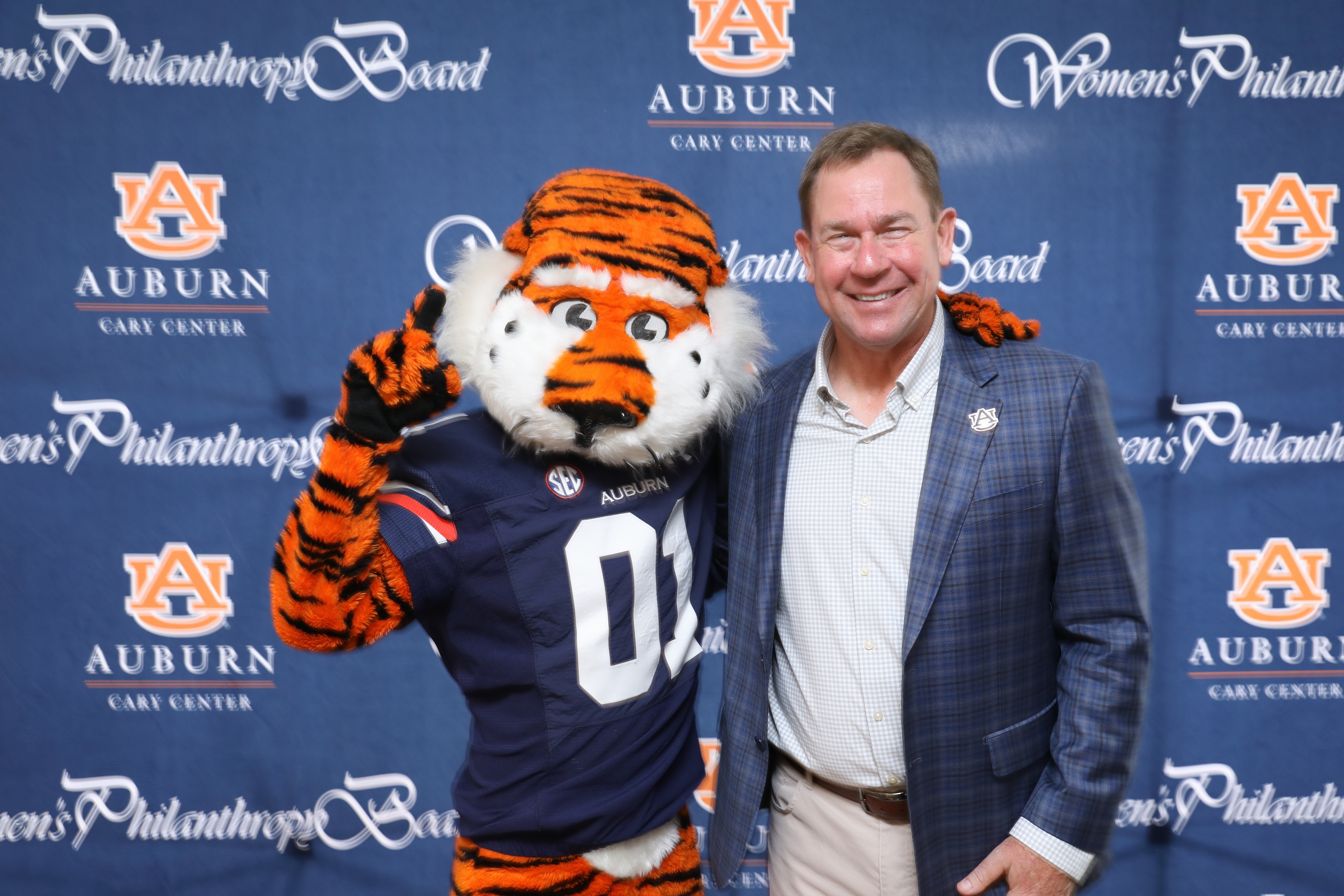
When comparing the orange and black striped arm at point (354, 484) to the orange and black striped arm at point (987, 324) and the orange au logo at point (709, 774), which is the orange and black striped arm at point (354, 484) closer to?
the orange and black striped arm at point (987, 324)

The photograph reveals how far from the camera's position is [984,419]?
3.76 ft

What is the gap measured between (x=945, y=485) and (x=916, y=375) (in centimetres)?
19

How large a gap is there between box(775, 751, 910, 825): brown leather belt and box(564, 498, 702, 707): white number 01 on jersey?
1.06ft

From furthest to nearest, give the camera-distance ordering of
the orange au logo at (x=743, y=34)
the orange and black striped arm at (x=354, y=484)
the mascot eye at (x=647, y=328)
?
the orange au logo at (x=743, y=34), the mascot eye at (x=647, y=328), the orange and black striped arm at (x=354, y=484)

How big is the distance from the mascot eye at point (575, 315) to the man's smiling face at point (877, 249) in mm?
344

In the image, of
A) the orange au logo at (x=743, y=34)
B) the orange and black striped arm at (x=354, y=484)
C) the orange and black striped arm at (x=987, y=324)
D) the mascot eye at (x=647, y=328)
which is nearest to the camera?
the orange and black striped arm at (x=354, y=484)

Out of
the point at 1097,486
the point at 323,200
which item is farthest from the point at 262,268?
the point at 1097,486

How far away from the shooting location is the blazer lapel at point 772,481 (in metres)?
1.24

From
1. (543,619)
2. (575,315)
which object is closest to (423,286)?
(575,315)

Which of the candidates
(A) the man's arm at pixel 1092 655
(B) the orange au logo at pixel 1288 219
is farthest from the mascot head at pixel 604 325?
(B) the orange au logo at pixel 1288 219

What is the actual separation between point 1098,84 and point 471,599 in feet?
7.04

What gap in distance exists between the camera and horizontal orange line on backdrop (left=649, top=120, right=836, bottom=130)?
2158 millimetres

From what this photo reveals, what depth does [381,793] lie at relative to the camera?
229cm

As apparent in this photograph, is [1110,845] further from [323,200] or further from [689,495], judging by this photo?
[323,200]
